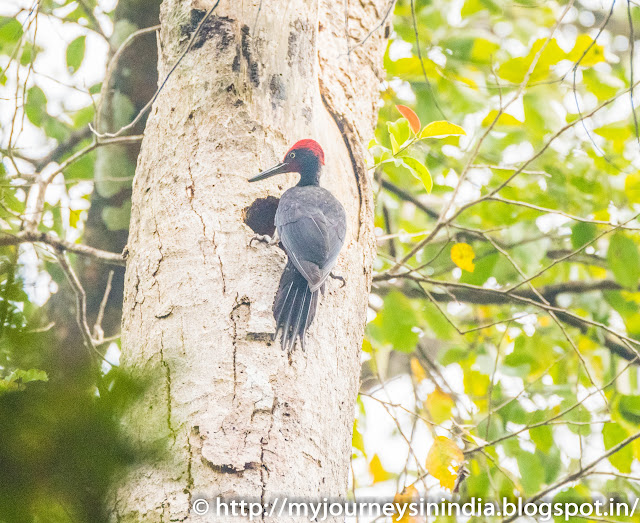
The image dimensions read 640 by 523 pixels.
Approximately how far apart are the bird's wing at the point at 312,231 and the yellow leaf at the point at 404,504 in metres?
1.26

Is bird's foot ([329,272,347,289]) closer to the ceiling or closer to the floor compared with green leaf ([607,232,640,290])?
closer to the floor

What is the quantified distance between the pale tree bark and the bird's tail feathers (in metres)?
0.03

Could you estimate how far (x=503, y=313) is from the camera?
4414 mm

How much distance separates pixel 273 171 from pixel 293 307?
50 cm

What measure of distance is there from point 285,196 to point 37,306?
3.73ft

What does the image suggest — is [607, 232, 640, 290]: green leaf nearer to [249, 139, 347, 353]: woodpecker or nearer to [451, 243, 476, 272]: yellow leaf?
[451, 243, 476, 272]: yellow leaf

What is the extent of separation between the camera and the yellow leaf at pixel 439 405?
3891 millimetres

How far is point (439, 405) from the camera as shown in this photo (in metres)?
3.92

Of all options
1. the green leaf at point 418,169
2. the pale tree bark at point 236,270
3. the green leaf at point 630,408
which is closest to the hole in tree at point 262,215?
the pale tree bark at point 236,270

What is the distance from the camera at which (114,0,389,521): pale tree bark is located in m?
1.42

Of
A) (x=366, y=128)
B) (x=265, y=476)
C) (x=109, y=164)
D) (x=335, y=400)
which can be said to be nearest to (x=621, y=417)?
(x=366, y=128)

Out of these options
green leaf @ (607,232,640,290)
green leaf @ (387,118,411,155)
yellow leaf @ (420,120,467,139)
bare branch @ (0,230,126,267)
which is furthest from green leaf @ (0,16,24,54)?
green leaf @ (607,232,640,290)

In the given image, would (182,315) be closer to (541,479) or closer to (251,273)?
(251,273)

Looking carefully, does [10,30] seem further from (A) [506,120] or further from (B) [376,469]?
(B) [376,469]
